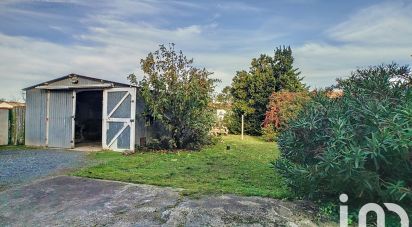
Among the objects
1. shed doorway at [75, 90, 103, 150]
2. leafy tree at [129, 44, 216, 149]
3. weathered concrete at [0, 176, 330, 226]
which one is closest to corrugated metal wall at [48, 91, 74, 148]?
shed doorway at [75, 90, 103, 150]

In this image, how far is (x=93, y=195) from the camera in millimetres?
4531

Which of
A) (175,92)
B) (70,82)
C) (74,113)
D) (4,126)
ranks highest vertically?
(70,82)

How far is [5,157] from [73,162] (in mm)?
2487

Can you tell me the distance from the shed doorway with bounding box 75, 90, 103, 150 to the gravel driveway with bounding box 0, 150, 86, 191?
4.68 m

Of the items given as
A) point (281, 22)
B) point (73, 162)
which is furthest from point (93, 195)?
point (281, 22)

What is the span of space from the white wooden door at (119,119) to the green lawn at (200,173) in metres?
1.12

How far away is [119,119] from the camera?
407 inches

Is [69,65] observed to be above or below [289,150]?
above

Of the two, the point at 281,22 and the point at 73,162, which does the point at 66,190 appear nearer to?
the point at 73,162

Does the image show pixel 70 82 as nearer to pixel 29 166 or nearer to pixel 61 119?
pixel 61 119

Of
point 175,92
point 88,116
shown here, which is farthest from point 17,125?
point 175,92

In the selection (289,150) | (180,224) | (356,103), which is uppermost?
(356,103)

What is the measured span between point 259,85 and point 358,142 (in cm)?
1507

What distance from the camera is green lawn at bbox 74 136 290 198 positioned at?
498 cm
